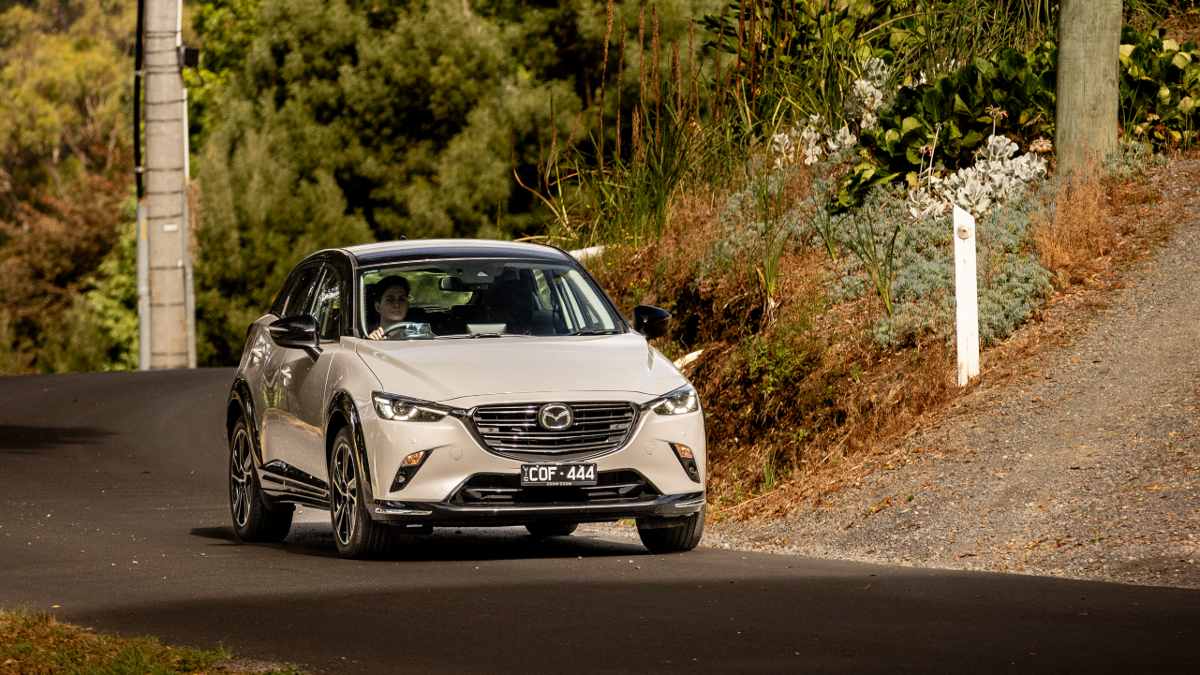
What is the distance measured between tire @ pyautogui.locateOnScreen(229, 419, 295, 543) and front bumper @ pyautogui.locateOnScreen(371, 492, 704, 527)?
7.85ft

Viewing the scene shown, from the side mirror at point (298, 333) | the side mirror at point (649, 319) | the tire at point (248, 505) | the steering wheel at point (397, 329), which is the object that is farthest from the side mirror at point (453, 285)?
the tire at point (248, 505)

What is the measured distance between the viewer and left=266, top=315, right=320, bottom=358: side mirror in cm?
1361

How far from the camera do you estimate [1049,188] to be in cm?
1878

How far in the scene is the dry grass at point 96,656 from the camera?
28.9 ft

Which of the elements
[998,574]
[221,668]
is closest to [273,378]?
[998,574]

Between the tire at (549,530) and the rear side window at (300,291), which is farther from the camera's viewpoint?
the tire at (549,530)

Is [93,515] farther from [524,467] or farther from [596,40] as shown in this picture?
[596,40]

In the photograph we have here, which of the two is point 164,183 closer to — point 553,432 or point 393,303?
point 393,303

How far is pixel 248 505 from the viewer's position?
14945 mm

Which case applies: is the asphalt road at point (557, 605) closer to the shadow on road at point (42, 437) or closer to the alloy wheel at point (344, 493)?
the alloy wheel at point (344, 493)

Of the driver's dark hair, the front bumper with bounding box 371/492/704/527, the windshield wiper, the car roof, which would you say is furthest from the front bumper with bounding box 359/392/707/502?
the car roof

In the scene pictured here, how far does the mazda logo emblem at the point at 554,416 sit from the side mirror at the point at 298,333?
1866 mm

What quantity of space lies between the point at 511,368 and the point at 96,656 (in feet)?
13.0

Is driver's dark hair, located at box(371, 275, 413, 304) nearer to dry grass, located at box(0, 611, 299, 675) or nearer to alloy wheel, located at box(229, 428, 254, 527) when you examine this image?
alloy wheel, located at box(229, 428, 254, 527)
